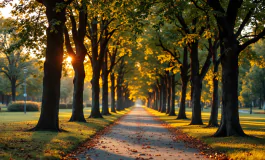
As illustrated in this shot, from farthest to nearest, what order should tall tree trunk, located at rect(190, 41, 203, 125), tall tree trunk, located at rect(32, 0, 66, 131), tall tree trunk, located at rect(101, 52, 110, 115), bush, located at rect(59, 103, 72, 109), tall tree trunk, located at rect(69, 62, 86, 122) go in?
1. bush, located at rect(59, 103, 72, 109)
2. tall tree trunk, located at rect(101, 52, 110, 115)
3. tall tree trunk, located at rect(190, 41, 203, 125)
4. tall tree trunk, located at rect(69, 62, 86, 122)
5. tall tree trunk, located at rect(32, 0, 66, 131)

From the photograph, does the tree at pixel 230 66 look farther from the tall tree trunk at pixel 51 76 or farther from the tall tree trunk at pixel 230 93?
the tall tree trunk at pixel 51 76

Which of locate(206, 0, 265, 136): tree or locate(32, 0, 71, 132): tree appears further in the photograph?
locate(32, 0, 71, 132): tree

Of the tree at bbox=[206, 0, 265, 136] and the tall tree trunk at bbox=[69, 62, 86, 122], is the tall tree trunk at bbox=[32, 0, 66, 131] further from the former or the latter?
the tall tree trunk at bbox=[69, 62, 86, 122]

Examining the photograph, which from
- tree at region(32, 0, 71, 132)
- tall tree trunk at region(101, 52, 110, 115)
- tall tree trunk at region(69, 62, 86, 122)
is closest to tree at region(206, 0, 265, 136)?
tree at region(32, 0, 71, 132)

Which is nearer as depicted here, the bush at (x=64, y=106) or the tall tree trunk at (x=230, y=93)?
the tall tree trunk at (x=230, y=93)

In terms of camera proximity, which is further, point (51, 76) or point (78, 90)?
point (78, 90)

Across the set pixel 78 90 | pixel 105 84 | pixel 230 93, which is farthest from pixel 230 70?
pixel 105 84

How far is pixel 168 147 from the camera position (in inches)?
496

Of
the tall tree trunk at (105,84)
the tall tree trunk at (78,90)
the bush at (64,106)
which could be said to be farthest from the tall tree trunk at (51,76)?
the bush at (64,106)

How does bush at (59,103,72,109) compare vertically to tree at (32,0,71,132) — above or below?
below

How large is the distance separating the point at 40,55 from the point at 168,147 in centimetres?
1246

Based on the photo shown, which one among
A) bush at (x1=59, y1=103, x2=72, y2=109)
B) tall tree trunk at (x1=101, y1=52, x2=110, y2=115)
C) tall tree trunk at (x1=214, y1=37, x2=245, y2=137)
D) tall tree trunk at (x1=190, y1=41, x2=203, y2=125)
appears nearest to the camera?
tall tree trunk at (x1=214, y1=37, x2=245, y2=137)

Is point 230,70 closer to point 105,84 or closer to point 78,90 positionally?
point 78,90

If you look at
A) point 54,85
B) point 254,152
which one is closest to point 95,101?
point 54,85
